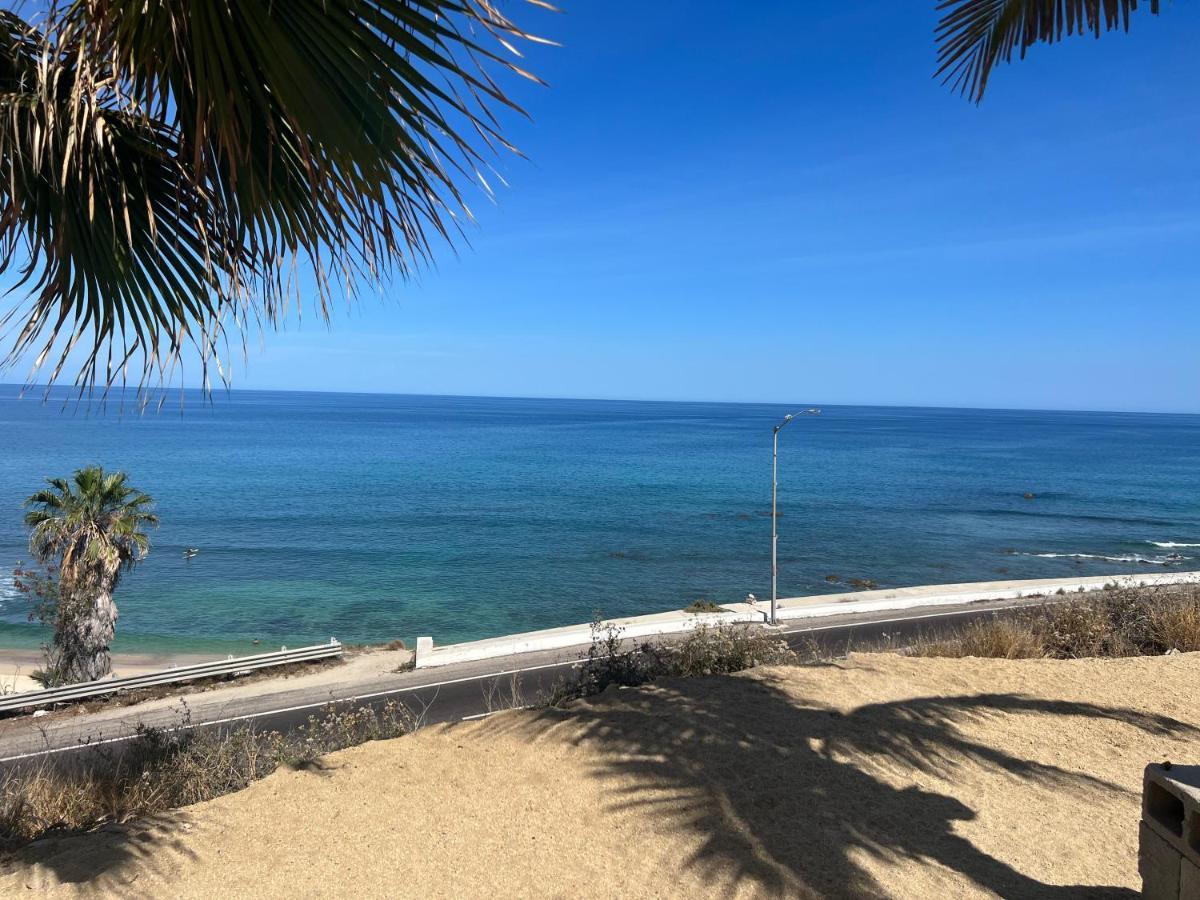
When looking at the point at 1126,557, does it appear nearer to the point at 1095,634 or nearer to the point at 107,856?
the point at 1095,634

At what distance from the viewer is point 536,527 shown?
52.8 meters

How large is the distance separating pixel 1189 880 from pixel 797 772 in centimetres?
248

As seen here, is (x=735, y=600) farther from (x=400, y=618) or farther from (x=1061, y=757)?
(x=1061, y=757)

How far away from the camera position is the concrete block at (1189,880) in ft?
11.6

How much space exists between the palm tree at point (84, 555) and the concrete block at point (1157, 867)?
22168mm

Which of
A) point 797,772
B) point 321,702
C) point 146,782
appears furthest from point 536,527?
point 797,772

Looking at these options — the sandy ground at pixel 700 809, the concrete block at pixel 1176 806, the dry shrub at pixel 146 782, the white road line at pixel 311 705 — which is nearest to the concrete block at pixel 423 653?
the white road line at pixel 311 705

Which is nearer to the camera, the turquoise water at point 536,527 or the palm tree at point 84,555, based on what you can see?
Answer: the palm tree at point 84,555

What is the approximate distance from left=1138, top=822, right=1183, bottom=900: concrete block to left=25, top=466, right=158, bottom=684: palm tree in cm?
2217

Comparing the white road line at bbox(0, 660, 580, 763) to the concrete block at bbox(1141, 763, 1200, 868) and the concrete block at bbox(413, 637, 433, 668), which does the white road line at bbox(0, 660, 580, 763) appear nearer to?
the concrete block at bbox(413, 637, 433, 668)

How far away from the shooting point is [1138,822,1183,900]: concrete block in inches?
146

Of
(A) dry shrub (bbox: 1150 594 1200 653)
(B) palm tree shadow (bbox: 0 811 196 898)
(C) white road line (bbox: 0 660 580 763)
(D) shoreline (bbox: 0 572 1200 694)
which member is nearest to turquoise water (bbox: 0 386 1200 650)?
(D) shoreline (bbox: 0 572 1200 694)

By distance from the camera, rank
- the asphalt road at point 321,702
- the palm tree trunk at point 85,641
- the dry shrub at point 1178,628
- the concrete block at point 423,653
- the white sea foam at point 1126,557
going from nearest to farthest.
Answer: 1. the dry shrub at point 1178,628
2. the asphalt road at point 321,702
3. the palm tree trunk at point 85,641
4. the concrete block at point 423,653
5. the white sea foam at point 1126,557

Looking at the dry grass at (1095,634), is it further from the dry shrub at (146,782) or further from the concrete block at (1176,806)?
the dry shrub at (146,782)
